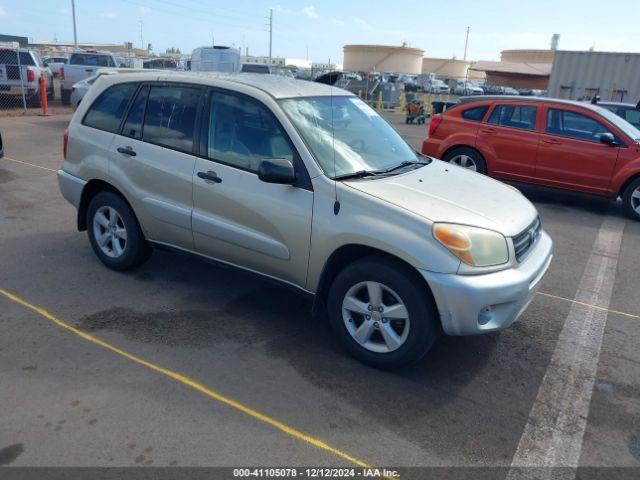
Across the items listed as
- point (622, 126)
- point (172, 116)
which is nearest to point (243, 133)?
point (172, 116)

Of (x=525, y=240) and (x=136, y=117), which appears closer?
(x=525, y=240)

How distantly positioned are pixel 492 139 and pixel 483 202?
19.0ft

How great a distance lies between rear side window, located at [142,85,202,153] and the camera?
173 inches

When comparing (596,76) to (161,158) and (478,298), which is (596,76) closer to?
(161,158)

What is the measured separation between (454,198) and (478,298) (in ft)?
2.77

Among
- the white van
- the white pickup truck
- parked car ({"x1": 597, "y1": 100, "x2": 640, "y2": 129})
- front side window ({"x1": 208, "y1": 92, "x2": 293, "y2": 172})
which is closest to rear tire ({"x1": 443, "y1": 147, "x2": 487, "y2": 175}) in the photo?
parked car ({"x1": 597, "y1": 100, "x2": 640, "y2": 129})

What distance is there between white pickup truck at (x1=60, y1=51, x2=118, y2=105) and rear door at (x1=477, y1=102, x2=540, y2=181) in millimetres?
13496

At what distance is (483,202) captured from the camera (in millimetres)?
3865

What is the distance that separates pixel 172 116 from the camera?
4523 millimetres

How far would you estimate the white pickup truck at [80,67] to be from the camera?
17.9m

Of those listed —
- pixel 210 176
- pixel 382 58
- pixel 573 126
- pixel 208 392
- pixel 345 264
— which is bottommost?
pixel 208 392

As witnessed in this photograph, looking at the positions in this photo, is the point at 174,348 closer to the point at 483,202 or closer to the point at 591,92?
the point at 483,202

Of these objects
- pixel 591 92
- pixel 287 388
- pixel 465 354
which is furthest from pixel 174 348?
pixel 591 92

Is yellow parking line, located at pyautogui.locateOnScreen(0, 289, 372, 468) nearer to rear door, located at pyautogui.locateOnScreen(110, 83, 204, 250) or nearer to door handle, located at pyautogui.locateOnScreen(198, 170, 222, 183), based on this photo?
rear door, located at pyautogui.locateOnScreen(110, 83, 204, 250)
